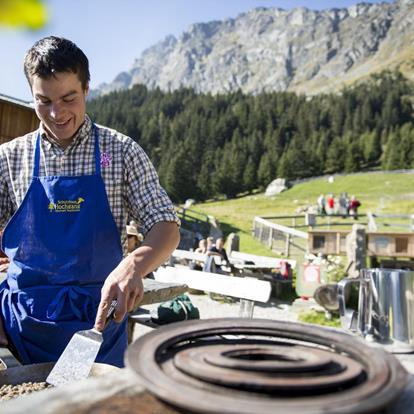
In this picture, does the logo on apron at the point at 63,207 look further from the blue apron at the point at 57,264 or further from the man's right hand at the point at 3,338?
the man's right hand at the point at 3,338

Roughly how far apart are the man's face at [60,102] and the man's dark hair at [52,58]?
0.02 meters

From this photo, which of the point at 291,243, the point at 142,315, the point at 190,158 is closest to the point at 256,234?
the point at 291,243

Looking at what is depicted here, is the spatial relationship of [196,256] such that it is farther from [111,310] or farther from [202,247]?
[111,310]

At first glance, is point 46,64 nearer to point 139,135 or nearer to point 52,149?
point 52,149

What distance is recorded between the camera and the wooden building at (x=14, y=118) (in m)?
10.6

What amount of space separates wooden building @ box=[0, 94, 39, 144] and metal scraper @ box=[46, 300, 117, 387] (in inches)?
400

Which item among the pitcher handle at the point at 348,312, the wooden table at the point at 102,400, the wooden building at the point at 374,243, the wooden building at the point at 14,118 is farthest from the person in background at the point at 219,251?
the wooden table at the point at 102,400

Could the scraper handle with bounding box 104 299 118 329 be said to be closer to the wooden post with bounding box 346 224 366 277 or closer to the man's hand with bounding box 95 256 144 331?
the man's hand with bounding box 95 256 144 331

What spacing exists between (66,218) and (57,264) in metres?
0.19

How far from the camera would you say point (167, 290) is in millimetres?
3447

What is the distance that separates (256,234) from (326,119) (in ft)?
265

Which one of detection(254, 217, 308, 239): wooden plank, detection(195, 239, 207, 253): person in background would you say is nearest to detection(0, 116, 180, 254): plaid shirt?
detection(195, 239, 207, 253): person in background

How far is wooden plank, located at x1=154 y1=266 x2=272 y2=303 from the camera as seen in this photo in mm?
3653

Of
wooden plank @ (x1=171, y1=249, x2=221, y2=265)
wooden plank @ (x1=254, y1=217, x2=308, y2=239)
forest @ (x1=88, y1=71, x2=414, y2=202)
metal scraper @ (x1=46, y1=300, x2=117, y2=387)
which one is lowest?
wooden plank @ (x1=171, y1=249, x2=221, y2=265)
